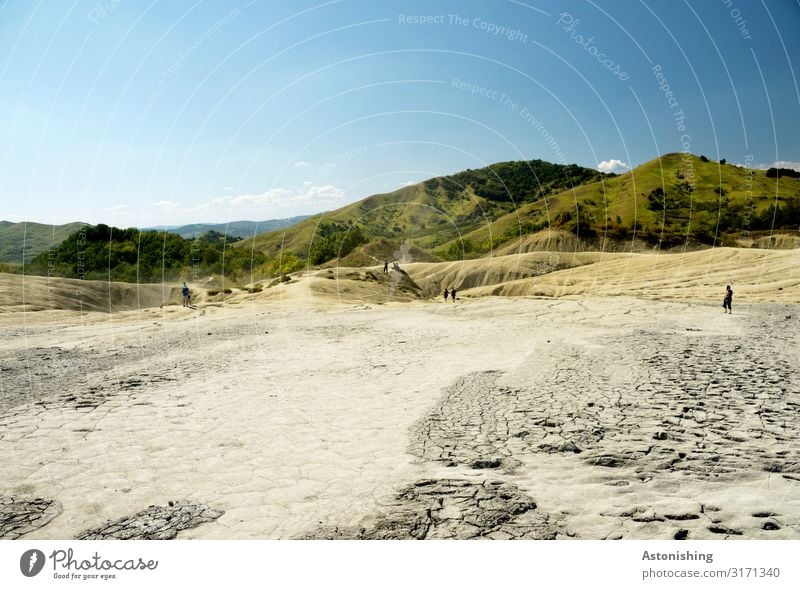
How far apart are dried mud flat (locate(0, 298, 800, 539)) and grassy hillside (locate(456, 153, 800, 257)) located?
6181 cm

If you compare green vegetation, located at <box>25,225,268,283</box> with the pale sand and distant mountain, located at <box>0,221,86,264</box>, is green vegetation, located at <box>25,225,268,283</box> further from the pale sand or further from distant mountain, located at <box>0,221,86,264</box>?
the pale sand

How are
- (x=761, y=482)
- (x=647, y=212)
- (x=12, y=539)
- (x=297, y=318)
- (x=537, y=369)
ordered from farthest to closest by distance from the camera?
(x=647, y=212) → (x=297, y=318) → (x=537, y=369) → (x=761, y=482) → (x=12, y=539)

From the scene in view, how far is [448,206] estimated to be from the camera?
167 m

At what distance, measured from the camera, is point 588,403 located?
1058cm

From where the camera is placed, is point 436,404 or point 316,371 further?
point 316,371

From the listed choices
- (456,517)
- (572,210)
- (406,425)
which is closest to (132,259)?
(406,425)

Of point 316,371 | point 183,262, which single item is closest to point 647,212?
point 183,262

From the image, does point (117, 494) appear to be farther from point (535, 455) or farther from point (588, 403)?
point (588, 403)

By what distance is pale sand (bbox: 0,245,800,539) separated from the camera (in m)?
6.46

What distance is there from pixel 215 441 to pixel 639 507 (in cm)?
692
